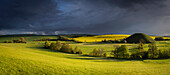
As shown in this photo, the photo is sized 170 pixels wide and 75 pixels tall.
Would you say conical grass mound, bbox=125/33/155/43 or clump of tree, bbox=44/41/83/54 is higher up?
conical grass mound, bbox=125/33/155/43

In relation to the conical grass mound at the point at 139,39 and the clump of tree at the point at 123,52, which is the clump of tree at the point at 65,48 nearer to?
the clump of tree at the point at 123,52

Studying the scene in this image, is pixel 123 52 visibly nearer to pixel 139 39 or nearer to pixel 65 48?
pixel 65 48

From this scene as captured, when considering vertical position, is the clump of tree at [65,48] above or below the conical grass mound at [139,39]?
below

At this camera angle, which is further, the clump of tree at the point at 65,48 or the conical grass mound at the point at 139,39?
the conical grass mound at the point at 139,39

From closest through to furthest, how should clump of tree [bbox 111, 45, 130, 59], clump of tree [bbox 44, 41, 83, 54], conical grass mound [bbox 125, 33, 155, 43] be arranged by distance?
clump of tree [bbox 111, 45, 130, 59], clump of tree [bbox 44, 41, 83, 54], conical grass mound [bbox 125, 33, 155, 43]

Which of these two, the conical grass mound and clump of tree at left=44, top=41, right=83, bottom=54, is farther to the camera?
the conical grass mound

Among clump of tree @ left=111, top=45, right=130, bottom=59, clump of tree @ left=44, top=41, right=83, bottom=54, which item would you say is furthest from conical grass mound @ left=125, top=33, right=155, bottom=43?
clump of tree @ left=111, top=45, right=130, bottom=59

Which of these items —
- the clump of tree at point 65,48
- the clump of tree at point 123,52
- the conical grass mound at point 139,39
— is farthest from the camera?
the conical grass mound at point 139,39

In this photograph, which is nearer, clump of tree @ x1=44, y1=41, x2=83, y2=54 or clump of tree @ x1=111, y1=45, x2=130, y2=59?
clump of tree @ x1=111, y1=45, x2=130, y2=59

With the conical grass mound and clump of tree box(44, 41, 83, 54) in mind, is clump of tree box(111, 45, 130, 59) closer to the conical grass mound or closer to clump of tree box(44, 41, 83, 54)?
clump of tree box(44, 41, 83, 54)

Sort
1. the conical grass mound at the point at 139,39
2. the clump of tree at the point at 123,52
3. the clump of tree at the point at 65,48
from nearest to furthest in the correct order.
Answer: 1. the clump of tree at the point at 123,52
2. the clump of tree at the point at 65,48
3. the conical grass mound at the point at 139,39

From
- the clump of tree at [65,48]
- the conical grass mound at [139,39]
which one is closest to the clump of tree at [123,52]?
the clump of tree at [65,48]

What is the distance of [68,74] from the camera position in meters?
16.0

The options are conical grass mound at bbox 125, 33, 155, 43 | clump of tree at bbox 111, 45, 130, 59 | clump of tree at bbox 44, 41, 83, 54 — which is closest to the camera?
clump of tree at bbox 111, 45, 130, 59
